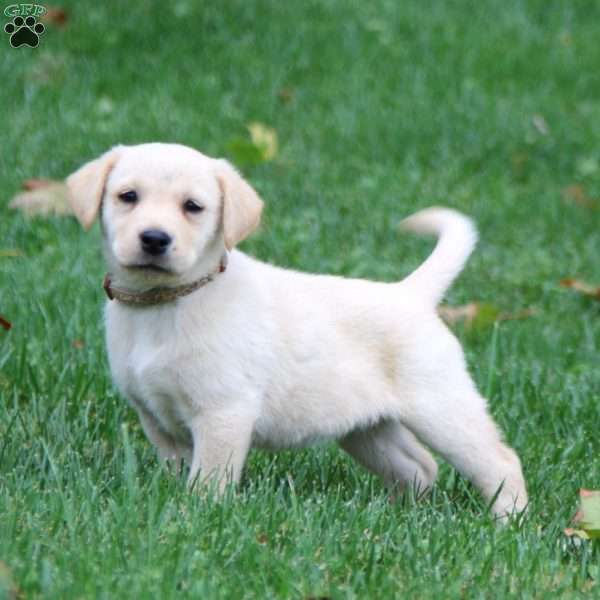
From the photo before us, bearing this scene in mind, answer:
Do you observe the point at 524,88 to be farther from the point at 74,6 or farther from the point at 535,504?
the point at 535,504

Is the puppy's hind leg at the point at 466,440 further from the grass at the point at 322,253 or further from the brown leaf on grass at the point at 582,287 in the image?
the brown leaf on grass at the point at 582,287

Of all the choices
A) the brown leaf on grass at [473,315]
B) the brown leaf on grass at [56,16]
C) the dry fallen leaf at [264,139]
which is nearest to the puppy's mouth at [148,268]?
the brown leaf on grass at [473,315]

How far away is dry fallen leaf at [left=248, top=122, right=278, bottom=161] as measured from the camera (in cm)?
778

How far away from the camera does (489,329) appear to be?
5.88m

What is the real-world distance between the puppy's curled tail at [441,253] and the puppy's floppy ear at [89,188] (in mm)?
1059

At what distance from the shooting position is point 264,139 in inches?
312

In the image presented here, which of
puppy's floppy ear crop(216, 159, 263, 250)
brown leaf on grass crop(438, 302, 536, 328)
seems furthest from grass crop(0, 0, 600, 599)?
puppy's floppy ear crop(216, 159, 263, 250)

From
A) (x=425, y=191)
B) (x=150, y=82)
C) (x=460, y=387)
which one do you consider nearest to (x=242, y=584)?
(x=460, y=387)

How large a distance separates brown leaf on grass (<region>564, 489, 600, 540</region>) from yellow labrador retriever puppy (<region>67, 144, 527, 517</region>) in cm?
28

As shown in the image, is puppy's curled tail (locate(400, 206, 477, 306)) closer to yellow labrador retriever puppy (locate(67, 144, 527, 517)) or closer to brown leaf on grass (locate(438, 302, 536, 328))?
yellow labrador retriever puppy (locate(67, 144, 527, 517))

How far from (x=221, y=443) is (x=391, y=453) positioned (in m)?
0.86

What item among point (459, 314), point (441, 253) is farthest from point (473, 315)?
point (441, 253)

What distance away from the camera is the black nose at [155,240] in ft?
11.7

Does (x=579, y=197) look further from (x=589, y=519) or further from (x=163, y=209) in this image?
(x=163, y=209)
